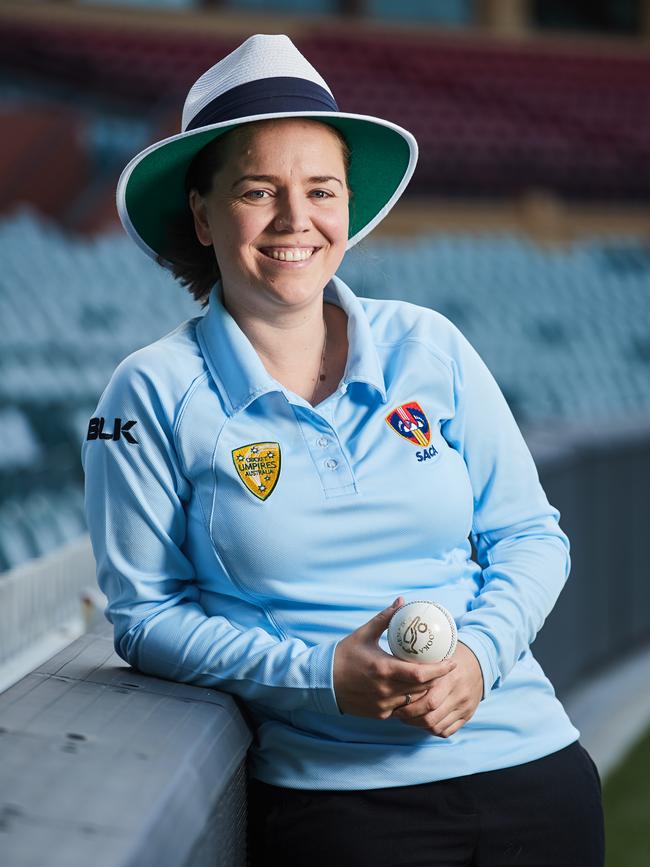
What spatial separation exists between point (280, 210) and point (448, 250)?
7.89 metres

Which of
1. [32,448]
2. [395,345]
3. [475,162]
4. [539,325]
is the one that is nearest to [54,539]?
[32,448]

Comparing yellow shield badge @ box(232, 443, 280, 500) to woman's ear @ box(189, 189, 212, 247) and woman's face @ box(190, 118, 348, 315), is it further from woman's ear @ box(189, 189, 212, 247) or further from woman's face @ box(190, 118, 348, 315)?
woman's ear @ box(189, 189, 212, 247)

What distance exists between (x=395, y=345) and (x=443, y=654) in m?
0.35

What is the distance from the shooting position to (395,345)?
1.30m

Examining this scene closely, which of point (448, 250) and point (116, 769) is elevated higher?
point (116, 769)

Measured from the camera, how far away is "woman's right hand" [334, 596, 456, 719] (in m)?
1.08

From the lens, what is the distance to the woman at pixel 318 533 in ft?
3.75

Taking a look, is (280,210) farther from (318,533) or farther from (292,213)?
(318,533)

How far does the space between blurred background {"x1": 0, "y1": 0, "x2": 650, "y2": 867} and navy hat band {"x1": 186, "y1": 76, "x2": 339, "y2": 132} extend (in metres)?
0.31

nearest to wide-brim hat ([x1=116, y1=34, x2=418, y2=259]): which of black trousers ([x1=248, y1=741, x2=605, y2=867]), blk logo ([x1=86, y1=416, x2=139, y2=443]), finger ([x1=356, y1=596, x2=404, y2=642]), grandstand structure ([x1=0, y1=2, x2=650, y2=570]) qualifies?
blk logo ([x1=86, y1=416, x2=139, y2=443])

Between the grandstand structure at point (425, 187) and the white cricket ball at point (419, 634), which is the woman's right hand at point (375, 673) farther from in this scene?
the grandstand structure at point (425, 187)

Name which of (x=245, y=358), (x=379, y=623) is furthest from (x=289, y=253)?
(x=379, y=623)

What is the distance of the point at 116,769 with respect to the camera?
35.4 inches

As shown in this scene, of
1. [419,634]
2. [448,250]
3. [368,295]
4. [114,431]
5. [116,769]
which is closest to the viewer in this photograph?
[116,769]
